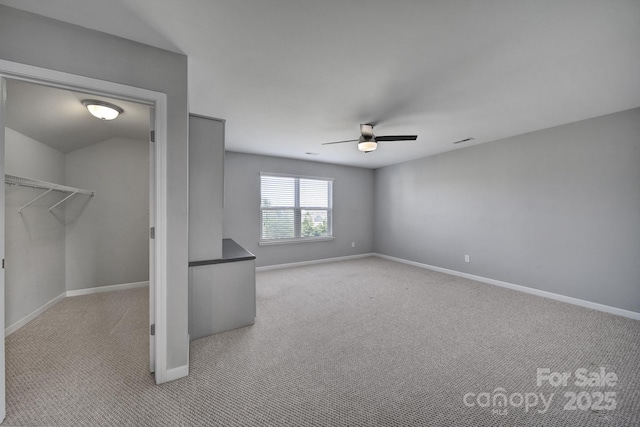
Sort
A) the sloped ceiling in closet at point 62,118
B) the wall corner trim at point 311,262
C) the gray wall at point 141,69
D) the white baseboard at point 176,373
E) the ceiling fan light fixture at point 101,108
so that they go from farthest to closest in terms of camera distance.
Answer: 1. the wall corner trim at point 311,262
2. the ceiling fan light fixture at point 101,108
3. the sloped ceiling in closet at point 62,118
4. the white baseboard at point 176,373
5. the gray wall at point 141,69

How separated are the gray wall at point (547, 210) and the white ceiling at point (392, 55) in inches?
18.7

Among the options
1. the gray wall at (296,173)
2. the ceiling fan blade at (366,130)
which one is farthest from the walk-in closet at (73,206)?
the ceiling fan blade at (366,130)

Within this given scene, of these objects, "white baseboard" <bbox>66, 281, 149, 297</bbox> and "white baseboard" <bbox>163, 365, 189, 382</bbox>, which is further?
"white baseboard" <bbox>66, 281, 149, 297</bbox>

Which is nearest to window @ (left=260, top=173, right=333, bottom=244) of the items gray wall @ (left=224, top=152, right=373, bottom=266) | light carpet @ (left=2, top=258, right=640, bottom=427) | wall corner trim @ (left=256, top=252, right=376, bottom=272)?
gray wall @ (left=224, top=152, right=373, bottom=266)

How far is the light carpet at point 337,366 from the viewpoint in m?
1.50

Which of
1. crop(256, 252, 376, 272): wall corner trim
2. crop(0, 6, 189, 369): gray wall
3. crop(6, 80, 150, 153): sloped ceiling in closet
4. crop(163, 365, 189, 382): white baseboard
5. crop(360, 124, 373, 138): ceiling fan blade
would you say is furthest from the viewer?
crop(256, 252, 376, 272): wall corner trim

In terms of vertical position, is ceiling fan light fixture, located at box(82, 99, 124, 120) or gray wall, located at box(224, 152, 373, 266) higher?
ceiling fan light fixture, located at box(82, 99, 124, 120)

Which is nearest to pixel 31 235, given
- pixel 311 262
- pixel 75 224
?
pixel 75 224

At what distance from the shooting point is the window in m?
5.20

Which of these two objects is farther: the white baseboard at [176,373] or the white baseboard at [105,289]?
the white baseboard at [105,289]

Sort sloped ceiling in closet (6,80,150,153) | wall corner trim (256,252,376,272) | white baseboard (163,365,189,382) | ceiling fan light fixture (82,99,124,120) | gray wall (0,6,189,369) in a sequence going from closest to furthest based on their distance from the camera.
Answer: gray wall (0,6,189,369), white baseboard (163,365,189,382), sloped ceiling in closet (6,80,150,153), ceiling fan light fixture (82,99,124,120), wall corner trim (256,252,376,272)

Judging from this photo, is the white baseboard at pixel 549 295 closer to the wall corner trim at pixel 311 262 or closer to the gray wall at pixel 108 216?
the wall corner trim at pixel 311 262

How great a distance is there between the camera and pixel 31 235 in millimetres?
2699

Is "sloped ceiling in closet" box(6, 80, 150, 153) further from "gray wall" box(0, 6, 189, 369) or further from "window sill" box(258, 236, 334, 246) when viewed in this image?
"window sill" box(258, 236, 334, 246)
